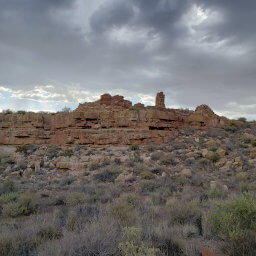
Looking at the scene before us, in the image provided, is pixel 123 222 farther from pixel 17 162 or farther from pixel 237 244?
pixel 17 162

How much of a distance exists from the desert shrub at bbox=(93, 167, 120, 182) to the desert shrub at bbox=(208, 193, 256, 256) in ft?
27.0

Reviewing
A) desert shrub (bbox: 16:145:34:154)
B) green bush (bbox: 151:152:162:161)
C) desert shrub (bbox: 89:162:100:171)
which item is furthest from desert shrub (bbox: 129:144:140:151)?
desert shrub (bbox: 16:145:34:154)

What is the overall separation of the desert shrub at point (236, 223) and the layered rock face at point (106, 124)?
14.3 m

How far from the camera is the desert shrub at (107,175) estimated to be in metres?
12.3

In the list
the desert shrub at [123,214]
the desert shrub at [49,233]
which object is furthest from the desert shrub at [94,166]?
the desert shrub at [49,233]

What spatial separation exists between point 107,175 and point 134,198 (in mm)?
5138

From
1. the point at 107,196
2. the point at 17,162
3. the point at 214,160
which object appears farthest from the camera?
the point at 17,162

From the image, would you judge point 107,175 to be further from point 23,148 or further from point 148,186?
point 23,148

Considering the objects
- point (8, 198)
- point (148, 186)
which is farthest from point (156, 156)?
point (8, 198)

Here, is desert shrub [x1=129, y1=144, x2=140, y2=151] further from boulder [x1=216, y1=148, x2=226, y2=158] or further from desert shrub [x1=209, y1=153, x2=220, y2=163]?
boulder [x1=216, y1=148, x2=226, y2=158]

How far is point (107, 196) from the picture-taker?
8477 mm

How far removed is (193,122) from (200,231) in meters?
17.6

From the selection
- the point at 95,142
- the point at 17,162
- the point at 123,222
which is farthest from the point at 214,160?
the point at 17,162

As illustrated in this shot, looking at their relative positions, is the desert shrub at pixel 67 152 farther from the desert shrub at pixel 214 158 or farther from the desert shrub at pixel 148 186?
the desert shrub at pixel 214 158
